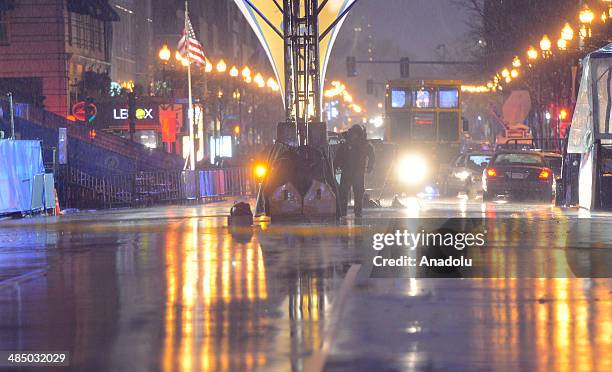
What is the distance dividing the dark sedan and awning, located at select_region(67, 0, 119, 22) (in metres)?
27.5

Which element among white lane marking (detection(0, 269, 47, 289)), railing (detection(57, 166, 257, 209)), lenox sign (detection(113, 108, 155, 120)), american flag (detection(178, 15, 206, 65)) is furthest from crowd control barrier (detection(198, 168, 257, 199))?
white lane marking (detection(0, 269, 47, 289))

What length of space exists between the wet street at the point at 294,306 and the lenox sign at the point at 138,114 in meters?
39.7

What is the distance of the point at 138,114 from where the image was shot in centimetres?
5972

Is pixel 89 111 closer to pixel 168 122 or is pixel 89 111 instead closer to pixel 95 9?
pixel 168 122

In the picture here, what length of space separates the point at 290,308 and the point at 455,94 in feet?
122

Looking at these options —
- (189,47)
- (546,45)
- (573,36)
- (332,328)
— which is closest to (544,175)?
(573,36)

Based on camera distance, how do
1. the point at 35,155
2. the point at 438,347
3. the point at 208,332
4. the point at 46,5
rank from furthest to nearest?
the point at 46,5
the point at 35,155
the point at 208,332
the point at 438,347

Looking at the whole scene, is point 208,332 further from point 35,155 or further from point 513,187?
point 513,187

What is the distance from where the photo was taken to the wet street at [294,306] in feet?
28.2

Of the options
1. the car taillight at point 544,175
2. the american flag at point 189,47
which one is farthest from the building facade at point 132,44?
the car taillight at point 544,175

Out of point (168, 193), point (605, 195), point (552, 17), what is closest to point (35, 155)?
point (168, 193)

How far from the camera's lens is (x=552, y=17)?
71.8 m

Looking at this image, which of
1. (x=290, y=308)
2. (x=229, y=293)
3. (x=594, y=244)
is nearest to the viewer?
(x=290, y=308)

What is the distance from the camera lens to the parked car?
40062 millimetres
